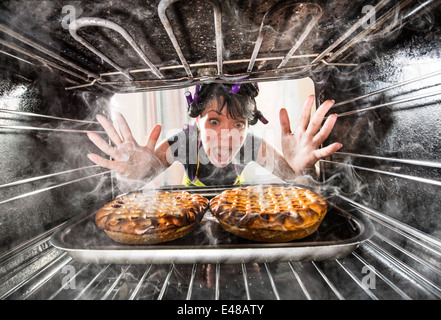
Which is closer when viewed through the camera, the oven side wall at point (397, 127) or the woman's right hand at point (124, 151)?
the oven side wall at point (397, 127)

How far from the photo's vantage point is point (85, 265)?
785mm

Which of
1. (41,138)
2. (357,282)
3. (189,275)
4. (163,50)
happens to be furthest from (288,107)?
(41,138)

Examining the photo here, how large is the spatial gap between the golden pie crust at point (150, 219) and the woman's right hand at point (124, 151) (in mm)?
229

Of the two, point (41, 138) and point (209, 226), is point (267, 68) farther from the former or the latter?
point (41, 138)

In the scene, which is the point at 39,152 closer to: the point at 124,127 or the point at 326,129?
the point at 124,127

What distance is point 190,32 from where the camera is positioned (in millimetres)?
787

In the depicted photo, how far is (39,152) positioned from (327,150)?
132 cm

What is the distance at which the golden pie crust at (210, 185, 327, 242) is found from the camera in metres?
0.79

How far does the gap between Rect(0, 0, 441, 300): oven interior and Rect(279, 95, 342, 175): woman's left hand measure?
196mm

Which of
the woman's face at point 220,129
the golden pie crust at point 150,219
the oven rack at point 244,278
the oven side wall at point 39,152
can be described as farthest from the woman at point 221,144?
the oven rack at point 244,278

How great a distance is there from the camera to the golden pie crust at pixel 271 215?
0.79 m

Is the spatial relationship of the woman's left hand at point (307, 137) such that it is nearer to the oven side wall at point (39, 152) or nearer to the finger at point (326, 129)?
the finger at point (326, 129)

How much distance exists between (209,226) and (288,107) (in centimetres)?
86

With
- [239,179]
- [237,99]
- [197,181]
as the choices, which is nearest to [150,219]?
[237,99]
